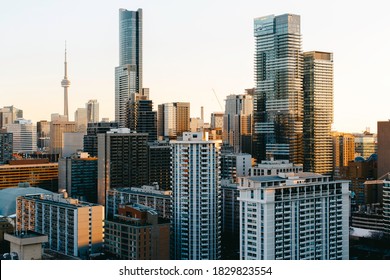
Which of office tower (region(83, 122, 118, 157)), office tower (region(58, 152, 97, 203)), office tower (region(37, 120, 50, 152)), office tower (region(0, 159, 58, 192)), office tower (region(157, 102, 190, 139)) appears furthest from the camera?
office tower (region(37, 120, 50, 152))

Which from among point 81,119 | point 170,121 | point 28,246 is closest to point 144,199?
point 28,246

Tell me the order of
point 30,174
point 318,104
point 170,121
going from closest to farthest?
1. point 30,174
2. point 170,121
3. point 318,104

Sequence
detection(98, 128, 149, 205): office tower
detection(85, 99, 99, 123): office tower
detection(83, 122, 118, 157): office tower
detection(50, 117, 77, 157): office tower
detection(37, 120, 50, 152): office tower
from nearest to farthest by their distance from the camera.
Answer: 1. detection(85, 99, 99, 123): office tower
2. detection(98, 128, 149, 205): office tower
3. detection(83, 122, 118, 157): office tower
4. detection(37, 120, 50, 152): office tower
5. detection(50, 117, 77, 157): office tower

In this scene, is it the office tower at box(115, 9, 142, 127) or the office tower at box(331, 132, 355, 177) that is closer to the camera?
the office tower at box(331, 132, 355, 177)

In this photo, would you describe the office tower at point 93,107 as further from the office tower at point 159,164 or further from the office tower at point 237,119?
the office tower at point 237,119

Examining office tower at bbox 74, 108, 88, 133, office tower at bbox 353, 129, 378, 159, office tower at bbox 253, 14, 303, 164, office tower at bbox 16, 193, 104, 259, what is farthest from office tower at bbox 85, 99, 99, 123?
office tower at bbox 353, 129, 378, 159

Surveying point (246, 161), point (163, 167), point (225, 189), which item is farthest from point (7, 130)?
point (225, 189)

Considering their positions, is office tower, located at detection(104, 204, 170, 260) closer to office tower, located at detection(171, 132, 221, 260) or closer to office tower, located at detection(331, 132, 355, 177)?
office tower, located at detection(171, 132, 221, 260)

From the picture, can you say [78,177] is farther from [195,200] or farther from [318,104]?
[318,104]
